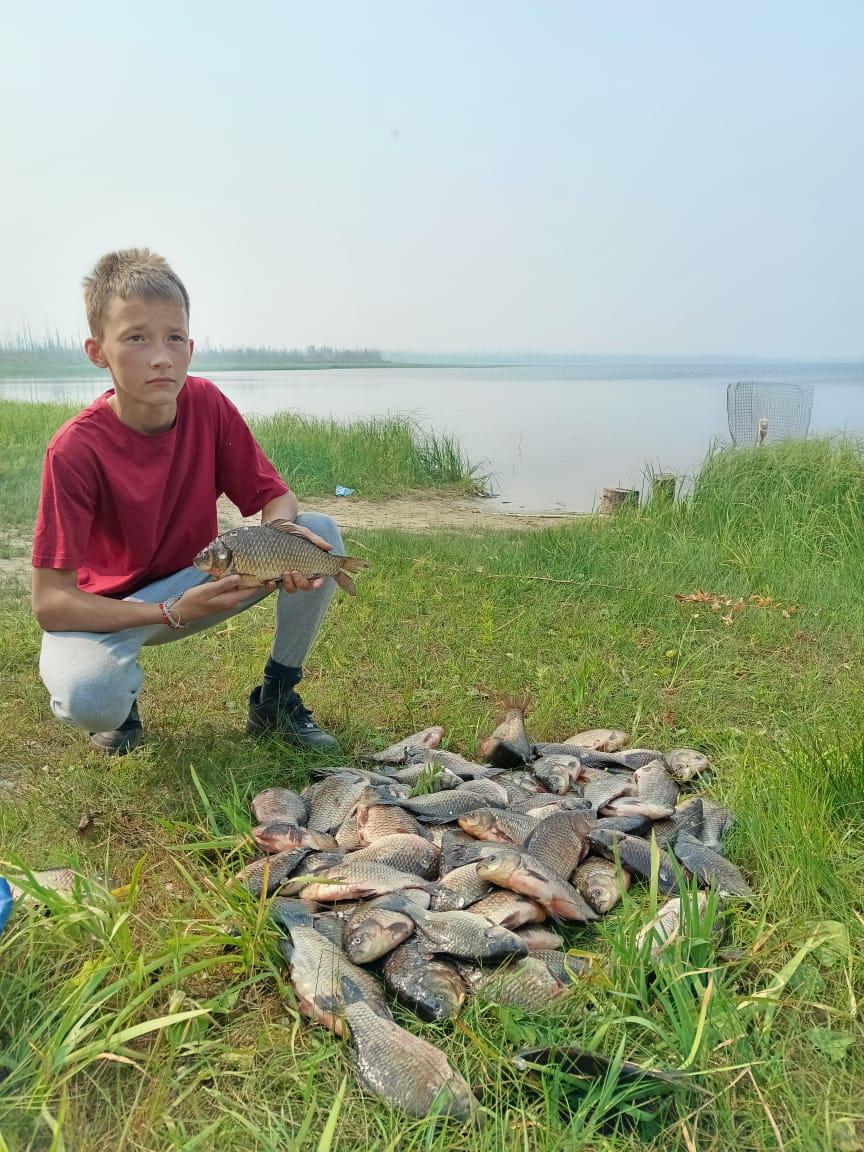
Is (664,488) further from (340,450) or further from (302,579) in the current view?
(302,579)

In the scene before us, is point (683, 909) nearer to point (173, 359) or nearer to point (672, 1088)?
point (672, 1088)

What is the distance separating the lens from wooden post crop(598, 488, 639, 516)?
26.9 feet

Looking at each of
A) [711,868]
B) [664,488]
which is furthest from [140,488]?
[664,488]

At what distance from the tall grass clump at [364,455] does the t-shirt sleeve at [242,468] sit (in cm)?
717

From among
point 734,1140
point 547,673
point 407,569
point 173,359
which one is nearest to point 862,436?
point 407,569

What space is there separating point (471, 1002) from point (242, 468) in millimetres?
1996

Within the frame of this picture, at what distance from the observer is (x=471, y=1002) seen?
2.01 m

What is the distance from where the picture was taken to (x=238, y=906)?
2168mm

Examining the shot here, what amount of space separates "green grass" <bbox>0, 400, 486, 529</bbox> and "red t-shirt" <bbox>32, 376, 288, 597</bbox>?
6884 millimetres

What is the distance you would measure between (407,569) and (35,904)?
380cm

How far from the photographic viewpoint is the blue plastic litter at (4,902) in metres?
1.94

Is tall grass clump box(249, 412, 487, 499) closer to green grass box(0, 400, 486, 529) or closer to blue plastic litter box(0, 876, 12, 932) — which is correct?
green grass box(0, 400, 486, 529)

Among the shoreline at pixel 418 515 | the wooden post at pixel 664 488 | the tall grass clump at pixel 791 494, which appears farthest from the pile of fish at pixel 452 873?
the shoreline at pixel 418 515

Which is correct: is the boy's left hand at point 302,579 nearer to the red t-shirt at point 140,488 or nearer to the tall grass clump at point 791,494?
the red t-shirt at point 140,488
